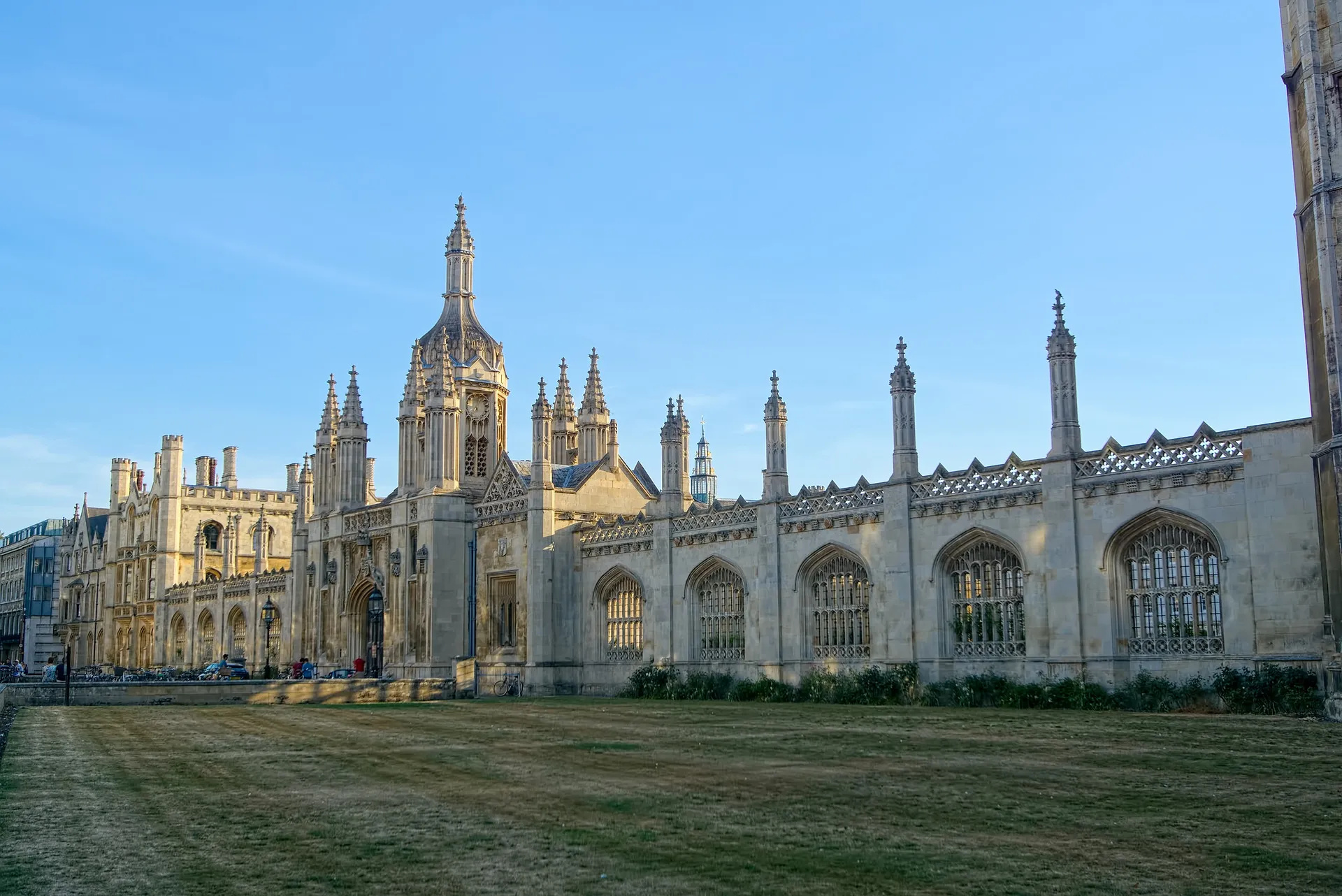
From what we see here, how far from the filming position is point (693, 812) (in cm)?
1119

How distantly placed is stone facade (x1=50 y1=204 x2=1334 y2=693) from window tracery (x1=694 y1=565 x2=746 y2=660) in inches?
2.7

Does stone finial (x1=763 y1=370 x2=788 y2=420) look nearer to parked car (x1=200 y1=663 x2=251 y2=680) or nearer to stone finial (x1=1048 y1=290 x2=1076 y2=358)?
stone finial (x1=1048 y1=290 x2=1076 y2=358)

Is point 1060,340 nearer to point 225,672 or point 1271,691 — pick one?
point 1271,691

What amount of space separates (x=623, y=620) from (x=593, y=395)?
11497 millimetres

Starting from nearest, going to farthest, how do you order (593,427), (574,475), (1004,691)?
(1004,691)
(574,475)
(593,427)

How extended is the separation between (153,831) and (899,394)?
23.9 m

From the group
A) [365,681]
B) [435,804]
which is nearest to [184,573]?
[365,681]

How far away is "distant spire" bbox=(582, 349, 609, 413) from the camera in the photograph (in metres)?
49.4

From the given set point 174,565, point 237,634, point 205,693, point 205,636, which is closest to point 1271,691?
point 205,693

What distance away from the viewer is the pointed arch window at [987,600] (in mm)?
29250

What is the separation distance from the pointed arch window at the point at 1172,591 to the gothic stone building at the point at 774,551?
1.8 inches

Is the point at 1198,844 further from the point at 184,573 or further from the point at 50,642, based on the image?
the point at 50,642

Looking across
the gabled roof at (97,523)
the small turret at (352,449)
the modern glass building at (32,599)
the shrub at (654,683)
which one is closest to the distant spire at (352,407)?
the small turret at (352,449)

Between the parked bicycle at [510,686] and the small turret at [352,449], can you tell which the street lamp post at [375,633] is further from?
the parked bicycle at [510,686]
